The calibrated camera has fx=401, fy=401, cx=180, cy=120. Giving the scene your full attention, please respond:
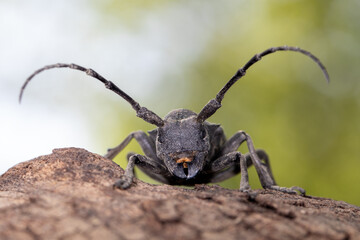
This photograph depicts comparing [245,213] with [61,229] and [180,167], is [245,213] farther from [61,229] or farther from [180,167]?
[180,167]

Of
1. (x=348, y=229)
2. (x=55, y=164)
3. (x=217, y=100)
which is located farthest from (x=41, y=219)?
(x=217, y=100)

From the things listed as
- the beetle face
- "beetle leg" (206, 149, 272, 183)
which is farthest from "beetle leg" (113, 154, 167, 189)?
"beetle leg" (206, 149, 272, 183)

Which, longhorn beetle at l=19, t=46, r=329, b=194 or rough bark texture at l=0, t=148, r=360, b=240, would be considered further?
longhorn beetle at l=19, t=46, r=329, b=194

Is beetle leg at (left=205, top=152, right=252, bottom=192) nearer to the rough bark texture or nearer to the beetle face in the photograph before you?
the beetle face

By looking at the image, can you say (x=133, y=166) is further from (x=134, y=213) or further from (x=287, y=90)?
(x=287, y=90)

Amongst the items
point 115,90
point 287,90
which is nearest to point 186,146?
point 115,90

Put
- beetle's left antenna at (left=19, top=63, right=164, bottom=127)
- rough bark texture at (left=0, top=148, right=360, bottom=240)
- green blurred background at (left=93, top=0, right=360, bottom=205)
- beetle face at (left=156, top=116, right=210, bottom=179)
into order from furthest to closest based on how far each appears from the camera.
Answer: green blurred background at (left=93, top=0, right=360, bottom=205)
beetle face at (left=156, top=116, right=210, bottom=179)
beetle's left antenna at (left=19, top=63, right=164, bottom=127)
rough bark texture at (left=0, top=148, right=360, bottom=240)
